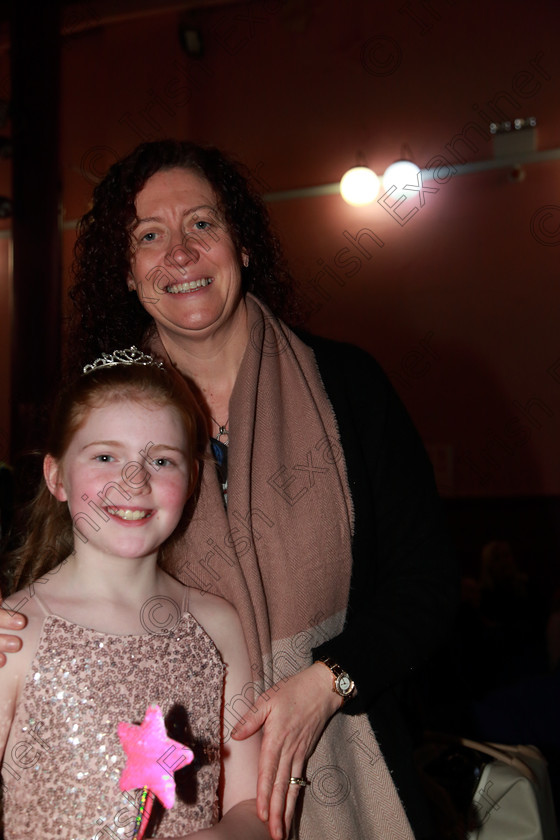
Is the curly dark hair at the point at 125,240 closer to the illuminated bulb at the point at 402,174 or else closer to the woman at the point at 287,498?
the woman at the point at 287,498

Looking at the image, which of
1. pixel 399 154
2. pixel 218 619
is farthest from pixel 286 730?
pixel 399 154

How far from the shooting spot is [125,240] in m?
1.49

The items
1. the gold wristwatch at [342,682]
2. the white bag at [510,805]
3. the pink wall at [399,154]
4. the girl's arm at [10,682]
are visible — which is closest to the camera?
the girl's arm at [10,682]

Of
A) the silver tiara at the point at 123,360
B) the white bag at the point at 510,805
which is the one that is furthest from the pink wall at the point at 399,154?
the silver tiara at the point at 123,360

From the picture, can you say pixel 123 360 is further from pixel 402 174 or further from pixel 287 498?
pixel 402 174

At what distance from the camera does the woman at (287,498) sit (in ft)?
4.16

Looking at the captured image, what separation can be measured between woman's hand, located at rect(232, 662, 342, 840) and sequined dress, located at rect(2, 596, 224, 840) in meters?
0.09

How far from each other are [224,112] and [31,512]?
3.79 metres

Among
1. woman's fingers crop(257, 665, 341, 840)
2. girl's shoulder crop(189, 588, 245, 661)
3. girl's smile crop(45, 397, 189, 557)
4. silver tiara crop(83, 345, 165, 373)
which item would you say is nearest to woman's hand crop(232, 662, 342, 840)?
woman's fingers crop(257, 665, 341, 840)

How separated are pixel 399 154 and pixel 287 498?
3418mm

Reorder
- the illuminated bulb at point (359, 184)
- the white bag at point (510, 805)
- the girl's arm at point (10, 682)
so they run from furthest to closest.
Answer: the illuminated bulb at point (359, 184)
the white bag at point (510, 805)
the girl's arm at point (10, 682)

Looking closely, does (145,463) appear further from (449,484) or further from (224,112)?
(224,112)

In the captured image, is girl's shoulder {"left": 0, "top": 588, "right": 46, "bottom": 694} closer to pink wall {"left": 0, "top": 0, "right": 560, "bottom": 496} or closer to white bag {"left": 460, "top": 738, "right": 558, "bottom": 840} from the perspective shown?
white bag {"left": 460, "top": 738, "right": 558, "bottom": 840}

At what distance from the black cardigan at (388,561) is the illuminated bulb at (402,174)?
116 inches
